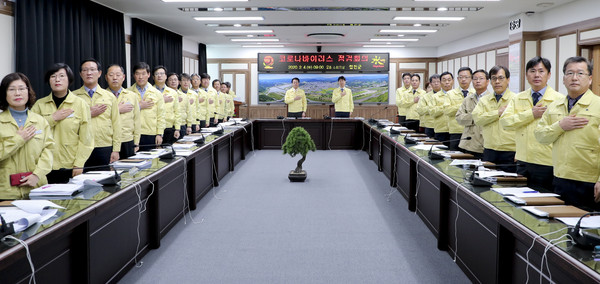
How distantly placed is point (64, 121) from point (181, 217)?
1637 mm

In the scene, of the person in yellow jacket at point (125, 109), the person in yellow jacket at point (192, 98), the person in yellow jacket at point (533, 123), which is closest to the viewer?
the person in yellow jacket at point (533, 123)

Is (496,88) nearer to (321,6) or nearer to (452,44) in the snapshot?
(321,6)

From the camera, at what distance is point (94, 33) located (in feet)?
23.0

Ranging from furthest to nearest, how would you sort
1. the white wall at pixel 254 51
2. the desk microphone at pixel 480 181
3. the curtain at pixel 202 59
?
the white wall at pixel 254 51
the curtain at pixel 202 59
the desk microphone at pixel 480 181

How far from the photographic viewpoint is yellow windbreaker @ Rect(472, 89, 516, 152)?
3.83m

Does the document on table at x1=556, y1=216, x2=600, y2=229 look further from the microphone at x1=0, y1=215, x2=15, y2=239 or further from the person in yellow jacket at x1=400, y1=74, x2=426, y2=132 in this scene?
the person in yellow jacket at x1=400, y1=74, x2=426, y2=132

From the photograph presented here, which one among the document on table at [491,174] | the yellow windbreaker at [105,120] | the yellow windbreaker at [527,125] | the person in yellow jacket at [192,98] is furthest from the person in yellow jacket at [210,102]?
the document on table at [491,174]

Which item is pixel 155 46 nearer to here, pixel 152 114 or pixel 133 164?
pixel 152 114

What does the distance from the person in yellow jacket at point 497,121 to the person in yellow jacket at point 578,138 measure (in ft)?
3.11

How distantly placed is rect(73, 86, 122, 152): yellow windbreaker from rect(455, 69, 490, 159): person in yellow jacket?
3443mm

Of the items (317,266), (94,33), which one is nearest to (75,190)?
(317,266)

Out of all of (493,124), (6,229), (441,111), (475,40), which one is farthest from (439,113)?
(475,40)

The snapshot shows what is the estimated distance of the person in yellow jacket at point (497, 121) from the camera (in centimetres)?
383

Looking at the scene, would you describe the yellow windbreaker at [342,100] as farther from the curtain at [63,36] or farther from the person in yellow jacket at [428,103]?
the curtain at [63,36]
